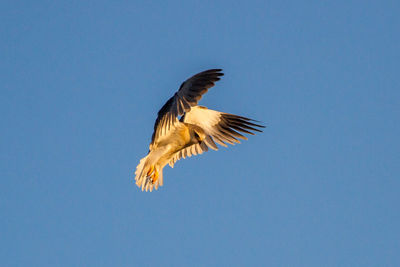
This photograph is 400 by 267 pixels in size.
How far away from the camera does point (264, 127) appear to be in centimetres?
1234

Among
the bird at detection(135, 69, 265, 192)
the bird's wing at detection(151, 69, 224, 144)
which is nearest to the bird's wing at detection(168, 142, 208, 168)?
the bird at detection(135, 69, 265, 192)

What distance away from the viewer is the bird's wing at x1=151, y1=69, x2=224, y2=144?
9.68 m

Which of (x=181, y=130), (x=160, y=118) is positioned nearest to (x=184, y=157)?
(x=181, y=130)

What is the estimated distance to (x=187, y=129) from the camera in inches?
457

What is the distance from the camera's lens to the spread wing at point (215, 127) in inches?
491

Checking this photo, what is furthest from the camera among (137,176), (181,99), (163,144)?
(137,176)

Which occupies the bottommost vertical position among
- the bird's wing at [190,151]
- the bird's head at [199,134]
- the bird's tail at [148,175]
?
the bird's tail at [148,175]

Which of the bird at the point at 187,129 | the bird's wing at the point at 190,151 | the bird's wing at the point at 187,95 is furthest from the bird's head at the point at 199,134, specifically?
the bird's wing at the point at 187,95

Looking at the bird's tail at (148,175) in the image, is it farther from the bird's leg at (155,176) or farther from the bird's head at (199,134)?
the bird's head at (199,134)

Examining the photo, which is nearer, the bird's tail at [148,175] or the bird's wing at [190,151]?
the bird's tail at [148,175]

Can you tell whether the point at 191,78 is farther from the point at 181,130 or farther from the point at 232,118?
the point at 232,118

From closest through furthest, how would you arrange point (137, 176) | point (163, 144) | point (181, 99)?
point (181, 99)
point (163, 144)
point (137, 176)

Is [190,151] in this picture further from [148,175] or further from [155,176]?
[148,175]

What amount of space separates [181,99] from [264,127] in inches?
114
